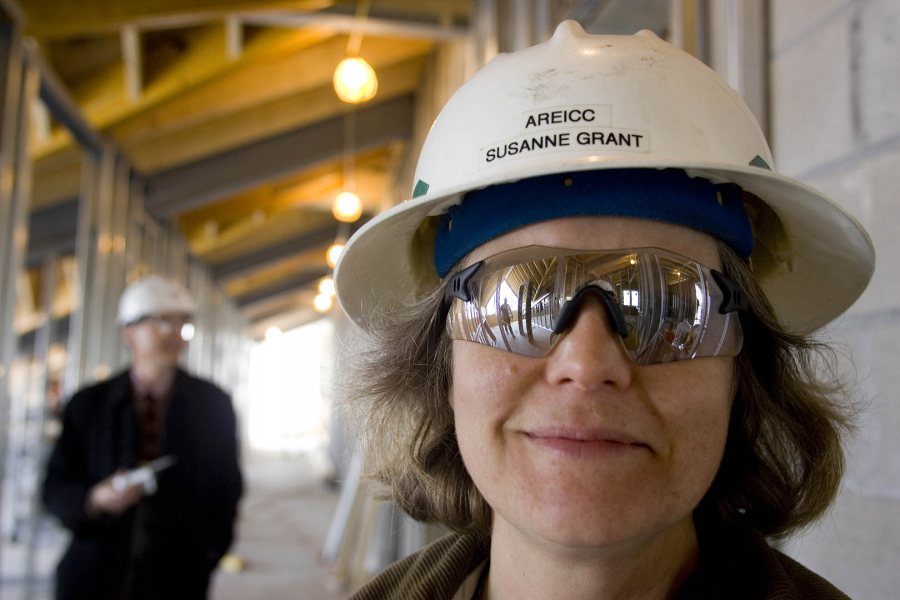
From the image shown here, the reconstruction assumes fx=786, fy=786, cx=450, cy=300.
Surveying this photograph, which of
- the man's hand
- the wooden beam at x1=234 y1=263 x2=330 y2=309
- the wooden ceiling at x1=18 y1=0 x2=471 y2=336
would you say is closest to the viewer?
the man's hand

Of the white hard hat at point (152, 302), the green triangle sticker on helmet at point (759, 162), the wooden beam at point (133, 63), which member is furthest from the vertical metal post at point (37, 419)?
the green triangle sticker on helmet at point (759, 162)

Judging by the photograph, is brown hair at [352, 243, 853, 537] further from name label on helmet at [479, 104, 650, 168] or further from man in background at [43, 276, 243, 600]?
man in background at [43, 276, 243, 600]

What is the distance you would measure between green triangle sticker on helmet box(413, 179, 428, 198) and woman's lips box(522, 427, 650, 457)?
476 mm

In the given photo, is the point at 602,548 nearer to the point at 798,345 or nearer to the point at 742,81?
the point at 798,345

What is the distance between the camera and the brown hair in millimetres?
1258

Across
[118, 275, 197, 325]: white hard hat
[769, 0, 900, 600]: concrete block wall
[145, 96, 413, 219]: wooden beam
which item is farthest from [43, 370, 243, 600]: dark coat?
[145, 96, 413, 219]: wooden beam

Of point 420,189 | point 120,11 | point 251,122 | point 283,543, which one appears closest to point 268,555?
point 283,543

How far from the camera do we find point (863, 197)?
4.69ft

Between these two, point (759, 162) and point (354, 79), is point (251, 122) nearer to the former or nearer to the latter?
point (354, 79)

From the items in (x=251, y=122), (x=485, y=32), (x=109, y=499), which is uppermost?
(x=251, y=122)

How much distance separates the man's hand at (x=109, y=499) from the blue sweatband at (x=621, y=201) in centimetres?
260

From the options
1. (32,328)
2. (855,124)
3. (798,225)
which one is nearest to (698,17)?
(855,124)

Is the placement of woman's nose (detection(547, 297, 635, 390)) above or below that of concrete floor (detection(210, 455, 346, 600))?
above

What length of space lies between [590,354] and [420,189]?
1.50 feet
